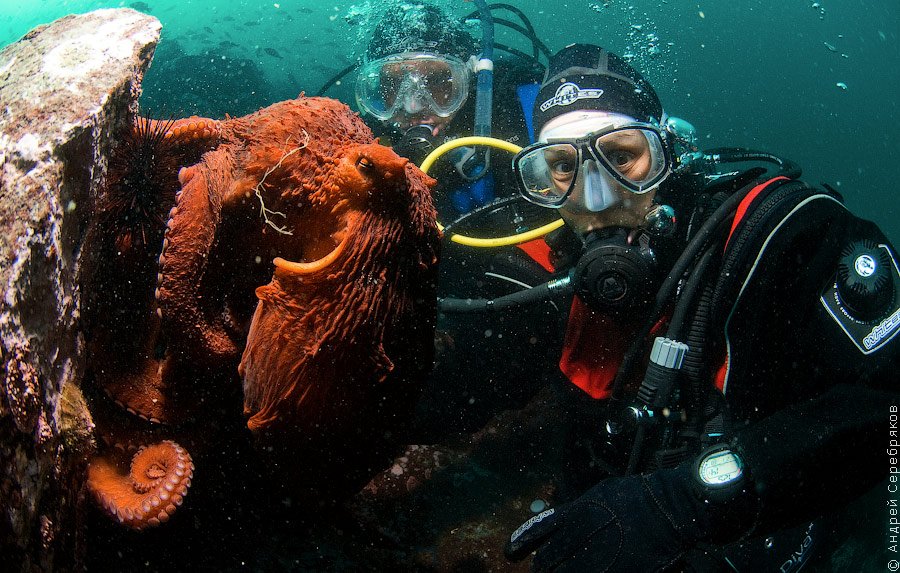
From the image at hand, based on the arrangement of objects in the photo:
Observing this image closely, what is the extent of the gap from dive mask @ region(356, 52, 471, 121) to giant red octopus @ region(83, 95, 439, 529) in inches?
184

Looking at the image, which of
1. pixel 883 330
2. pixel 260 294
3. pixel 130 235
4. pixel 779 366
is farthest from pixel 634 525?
pixel 130 235

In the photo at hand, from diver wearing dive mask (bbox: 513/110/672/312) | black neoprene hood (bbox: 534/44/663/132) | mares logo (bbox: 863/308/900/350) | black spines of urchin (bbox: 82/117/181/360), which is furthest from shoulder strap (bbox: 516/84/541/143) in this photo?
black spines of urchin (bbox: 82/117/181/360)

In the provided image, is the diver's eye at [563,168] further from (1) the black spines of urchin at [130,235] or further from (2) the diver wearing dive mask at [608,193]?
(1) the black spines of urchin at [130,235]

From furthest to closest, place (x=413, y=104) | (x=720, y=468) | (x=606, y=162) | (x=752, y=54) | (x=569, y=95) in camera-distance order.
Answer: (x=752, y=54)
(x=413, y=104)
(x=569, y=95)
(x=606, y=162)
(x=720, y=468)

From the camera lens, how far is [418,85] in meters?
6.18

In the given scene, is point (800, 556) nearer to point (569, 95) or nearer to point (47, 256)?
point (569, 95)

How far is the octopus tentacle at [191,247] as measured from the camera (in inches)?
61.7

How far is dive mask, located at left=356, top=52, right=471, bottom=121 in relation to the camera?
6.13 metres

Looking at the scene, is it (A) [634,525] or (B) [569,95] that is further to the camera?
(B) [569,95]

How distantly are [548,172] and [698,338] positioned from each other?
1.76 meters

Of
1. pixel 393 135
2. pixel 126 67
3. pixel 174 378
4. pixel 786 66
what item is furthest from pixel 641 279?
pixel 786 66

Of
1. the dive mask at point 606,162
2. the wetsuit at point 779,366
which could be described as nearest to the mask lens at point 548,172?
the dive mask at point 606,162

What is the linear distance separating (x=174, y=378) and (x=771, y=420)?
3.02 metres

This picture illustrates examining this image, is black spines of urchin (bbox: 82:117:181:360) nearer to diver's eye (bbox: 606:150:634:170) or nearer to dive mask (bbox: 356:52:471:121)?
diver's eye (bbox: 606:150:634:170)
